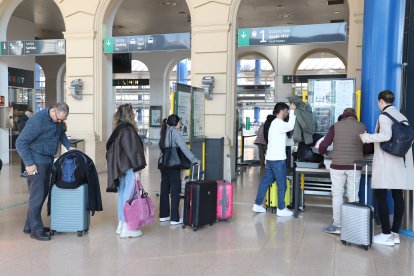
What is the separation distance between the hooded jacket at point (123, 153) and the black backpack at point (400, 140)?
2427mm

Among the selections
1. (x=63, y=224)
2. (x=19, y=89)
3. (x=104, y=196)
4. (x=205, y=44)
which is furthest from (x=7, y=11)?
(x=63, y=224)

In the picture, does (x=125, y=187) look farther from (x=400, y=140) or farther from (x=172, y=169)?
(x=400, y=140)

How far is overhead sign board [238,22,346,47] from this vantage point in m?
7.00

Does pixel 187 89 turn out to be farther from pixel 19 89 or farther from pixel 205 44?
pixel 19 89

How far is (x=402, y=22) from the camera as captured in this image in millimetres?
4754

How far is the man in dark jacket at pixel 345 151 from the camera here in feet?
14.1

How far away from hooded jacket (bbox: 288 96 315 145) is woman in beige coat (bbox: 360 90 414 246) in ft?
3.56

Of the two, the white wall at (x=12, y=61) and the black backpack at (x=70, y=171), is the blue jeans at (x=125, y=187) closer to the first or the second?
the black backpack at (x=70, y=171)

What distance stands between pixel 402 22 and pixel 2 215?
5.36 metres

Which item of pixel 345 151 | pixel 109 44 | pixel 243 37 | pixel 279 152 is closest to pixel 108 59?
pixel 109 44

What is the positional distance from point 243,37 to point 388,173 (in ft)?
14.4

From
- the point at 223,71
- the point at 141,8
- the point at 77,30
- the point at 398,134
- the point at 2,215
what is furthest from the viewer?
the point at 141,8

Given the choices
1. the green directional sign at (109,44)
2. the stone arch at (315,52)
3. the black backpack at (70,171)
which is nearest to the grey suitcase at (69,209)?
the black backpack at (70,171)

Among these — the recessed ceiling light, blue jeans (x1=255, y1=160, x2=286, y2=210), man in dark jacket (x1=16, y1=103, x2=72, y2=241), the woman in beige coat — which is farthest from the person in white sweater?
the recessed ceiling light
